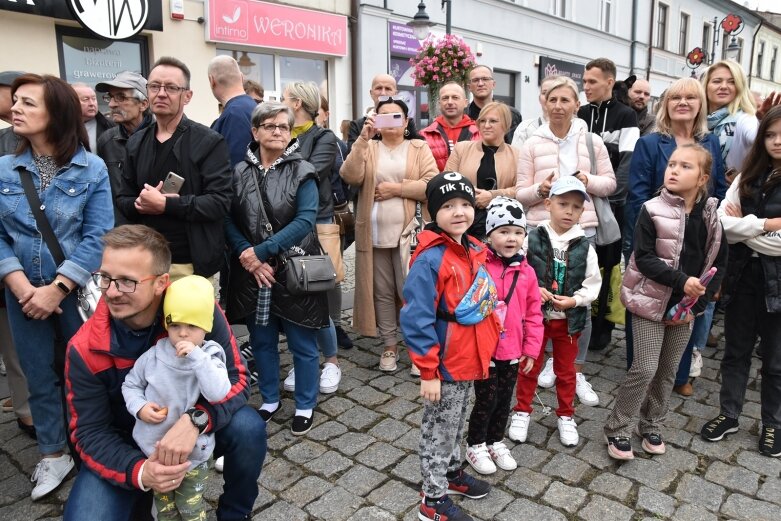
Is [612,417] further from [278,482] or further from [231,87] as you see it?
[231,87]

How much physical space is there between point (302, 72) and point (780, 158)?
1072 centimetres

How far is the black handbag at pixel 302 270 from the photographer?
11.3 ft

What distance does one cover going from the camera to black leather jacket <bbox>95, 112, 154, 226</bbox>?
3.58 meters

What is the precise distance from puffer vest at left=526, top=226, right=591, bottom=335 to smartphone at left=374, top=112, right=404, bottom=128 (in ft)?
4.44

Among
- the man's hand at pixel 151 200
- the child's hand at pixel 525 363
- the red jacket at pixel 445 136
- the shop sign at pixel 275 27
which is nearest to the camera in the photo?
the child's hand at pixel 525 363

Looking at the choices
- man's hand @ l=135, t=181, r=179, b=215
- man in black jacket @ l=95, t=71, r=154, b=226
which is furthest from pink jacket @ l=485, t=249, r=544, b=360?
man in black jacket @ l=95, t=71, r=154, b=226

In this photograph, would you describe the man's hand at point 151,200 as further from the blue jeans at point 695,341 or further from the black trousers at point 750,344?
the blue jeans at point 695,341

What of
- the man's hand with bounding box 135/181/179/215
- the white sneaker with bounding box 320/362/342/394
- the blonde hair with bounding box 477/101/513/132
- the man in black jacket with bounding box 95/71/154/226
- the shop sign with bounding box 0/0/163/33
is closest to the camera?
the man's hand with bounding box 135/181/179/215

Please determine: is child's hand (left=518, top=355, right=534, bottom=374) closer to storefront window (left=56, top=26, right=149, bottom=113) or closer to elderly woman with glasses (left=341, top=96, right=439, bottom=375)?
elderly woman with glasses (left=341, top=96, right=439, bottom=375)

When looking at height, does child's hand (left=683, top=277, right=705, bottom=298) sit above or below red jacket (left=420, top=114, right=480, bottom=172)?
below

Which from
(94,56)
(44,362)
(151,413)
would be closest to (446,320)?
(151,413)

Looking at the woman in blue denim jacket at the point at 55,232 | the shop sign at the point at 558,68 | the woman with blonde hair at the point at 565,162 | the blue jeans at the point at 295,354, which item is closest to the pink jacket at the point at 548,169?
the woman with blonde hair at the point at 565,162

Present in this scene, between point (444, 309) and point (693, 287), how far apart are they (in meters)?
1.36

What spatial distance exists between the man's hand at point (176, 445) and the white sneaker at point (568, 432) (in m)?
2.16
